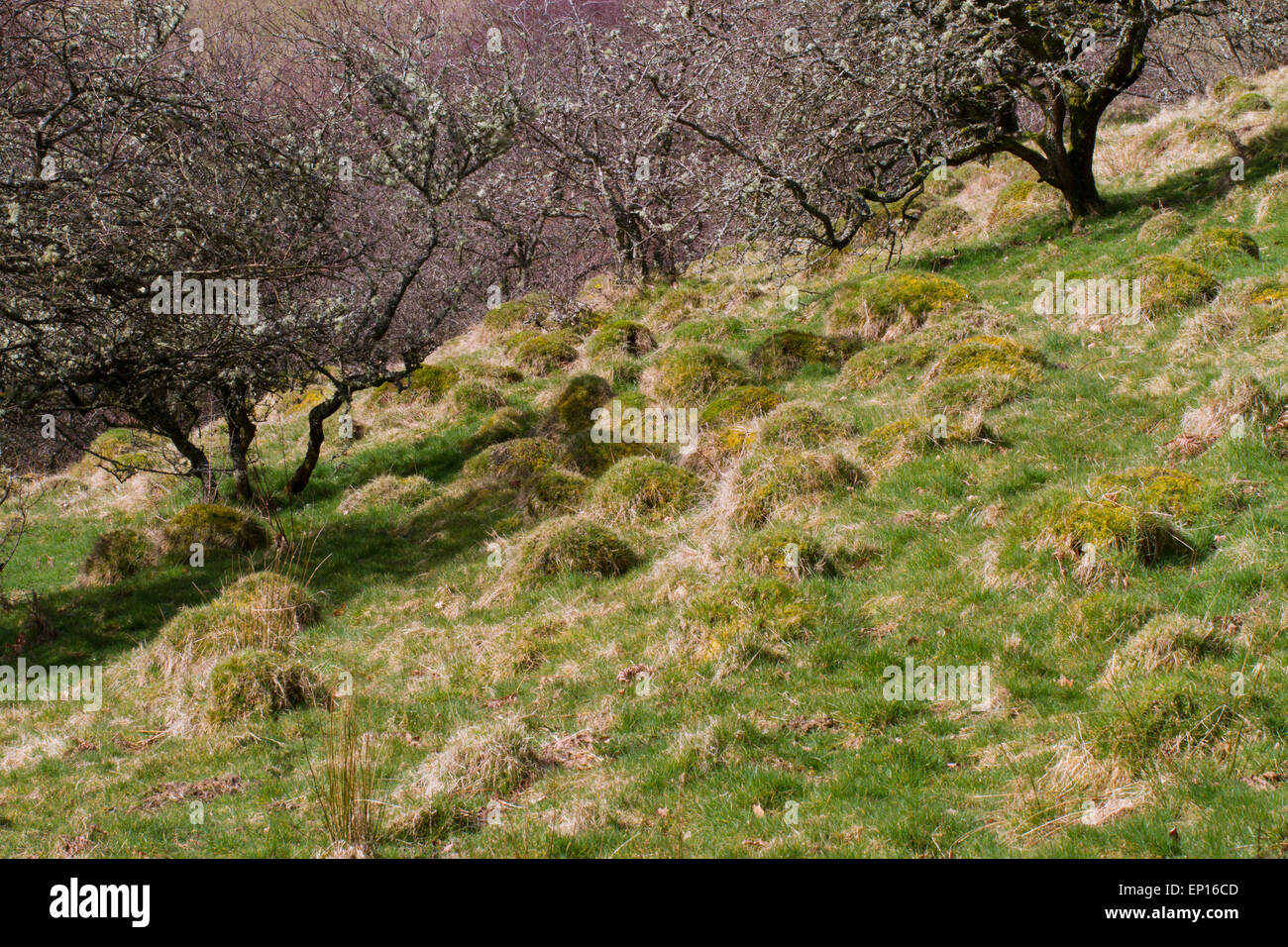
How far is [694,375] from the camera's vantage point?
1622 centimetres

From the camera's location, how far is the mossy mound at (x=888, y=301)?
16062mm

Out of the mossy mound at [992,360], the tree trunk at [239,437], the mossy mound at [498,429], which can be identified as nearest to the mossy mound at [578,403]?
the mossy mound at [498,429]

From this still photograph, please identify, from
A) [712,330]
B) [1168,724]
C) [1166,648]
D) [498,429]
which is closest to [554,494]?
[498,429]

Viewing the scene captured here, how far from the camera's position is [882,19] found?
1602 cm

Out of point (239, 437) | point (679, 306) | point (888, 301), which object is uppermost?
point (679, 306)

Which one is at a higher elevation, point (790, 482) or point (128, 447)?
point (128, 447)

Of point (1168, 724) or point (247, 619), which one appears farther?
A: point (247, 619)

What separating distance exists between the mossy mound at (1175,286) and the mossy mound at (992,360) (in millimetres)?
1598

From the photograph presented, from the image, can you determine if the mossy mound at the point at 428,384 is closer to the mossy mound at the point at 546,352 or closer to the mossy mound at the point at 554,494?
the mossy mound at the point at 546,352

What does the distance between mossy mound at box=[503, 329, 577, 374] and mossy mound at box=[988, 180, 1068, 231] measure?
28.4ft

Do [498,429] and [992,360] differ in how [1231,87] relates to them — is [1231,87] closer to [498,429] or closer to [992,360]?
[992,360]

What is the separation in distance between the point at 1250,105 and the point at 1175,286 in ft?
31.5

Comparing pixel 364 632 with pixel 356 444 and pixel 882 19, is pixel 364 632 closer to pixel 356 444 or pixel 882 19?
pixel 356 444

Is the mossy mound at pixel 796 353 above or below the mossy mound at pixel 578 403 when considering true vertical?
above
